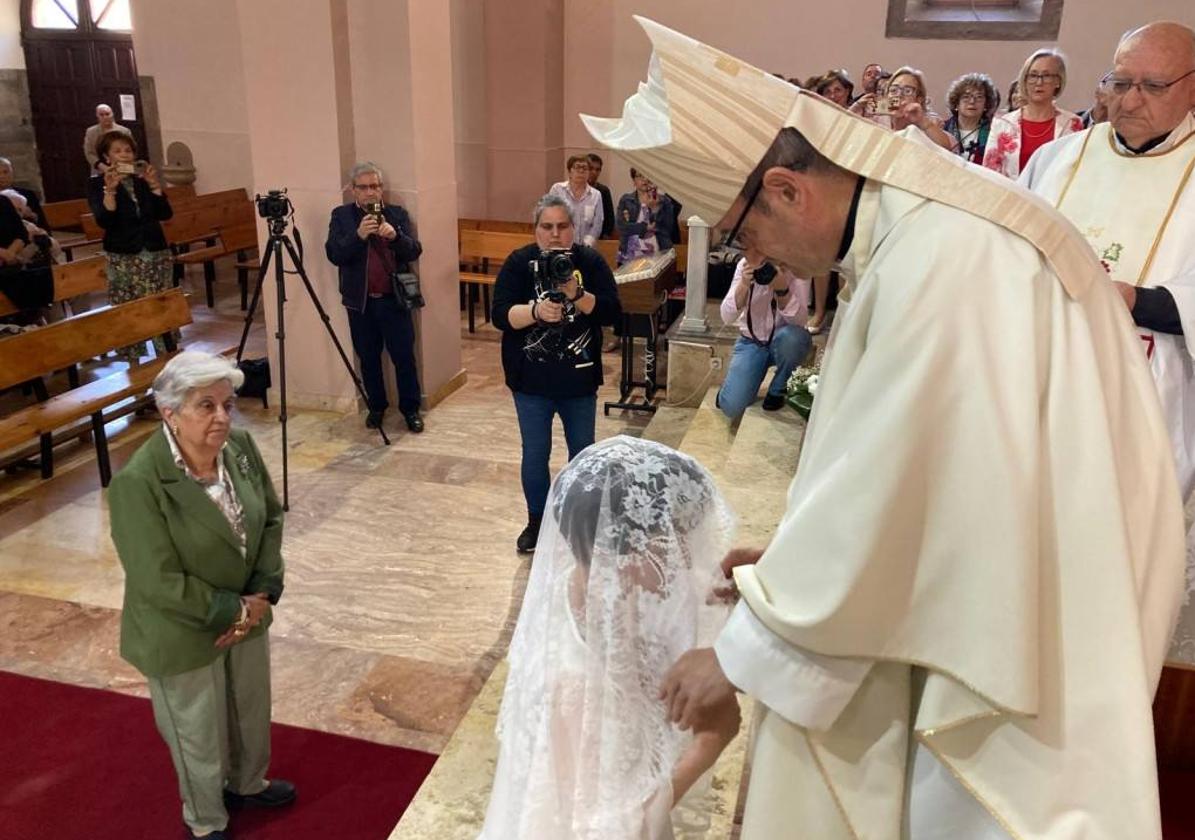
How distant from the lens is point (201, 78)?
33.8 feet

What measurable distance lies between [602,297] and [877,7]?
268 inches

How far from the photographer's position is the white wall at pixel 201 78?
10102mm

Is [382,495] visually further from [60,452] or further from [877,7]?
[877,7]

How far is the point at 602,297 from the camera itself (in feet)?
13.5

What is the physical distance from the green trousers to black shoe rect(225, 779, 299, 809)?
20 mm

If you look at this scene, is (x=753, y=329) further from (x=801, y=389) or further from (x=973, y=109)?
(x=973, y=109)

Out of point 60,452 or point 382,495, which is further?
point 60,452

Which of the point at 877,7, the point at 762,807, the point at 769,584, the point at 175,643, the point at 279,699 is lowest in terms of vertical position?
the point at 279,699

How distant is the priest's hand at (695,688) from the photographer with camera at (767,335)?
3343 mm

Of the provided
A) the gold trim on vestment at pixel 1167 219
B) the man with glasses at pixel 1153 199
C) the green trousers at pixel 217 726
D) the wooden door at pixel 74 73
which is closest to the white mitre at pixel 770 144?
the man with glasses at pixel 1153 199

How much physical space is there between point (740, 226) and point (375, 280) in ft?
15.2

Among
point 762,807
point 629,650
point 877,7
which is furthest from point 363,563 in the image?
point 877,7

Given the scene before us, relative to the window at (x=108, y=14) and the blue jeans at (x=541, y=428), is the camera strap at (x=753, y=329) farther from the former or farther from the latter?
the window at (x=108, y=14)

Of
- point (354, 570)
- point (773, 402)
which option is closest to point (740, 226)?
point (354, 570)
